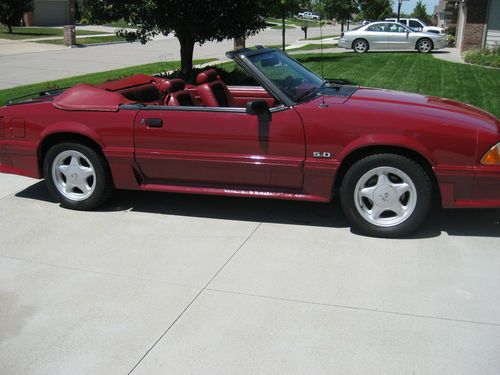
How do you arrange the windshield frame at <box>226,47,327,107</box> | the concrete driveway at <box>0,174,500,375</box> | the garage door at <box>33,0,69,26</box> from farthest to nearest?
the garage door at <box>33,0,69,26</box>
the windshield frame at <box>226,47,327,107</box>
the concrete driveway at <box>0,174,500,375</box>

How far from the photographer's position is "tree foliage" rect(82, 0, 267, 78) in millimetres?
10898

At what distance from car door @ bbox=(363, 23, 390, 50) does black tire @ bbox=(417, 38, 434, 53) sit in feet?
4.07

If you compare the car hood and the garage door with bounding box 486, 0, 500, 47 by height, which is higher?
the garage door with bounding box 486, 0, 500, 47

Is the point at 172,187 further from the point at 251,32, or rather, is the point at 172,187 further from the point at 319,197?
the point at 251,32

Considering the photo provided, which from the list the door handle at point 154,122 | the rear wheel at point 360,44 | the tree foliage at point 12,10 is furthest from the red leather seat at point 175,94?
the tree foliage at point 12,10

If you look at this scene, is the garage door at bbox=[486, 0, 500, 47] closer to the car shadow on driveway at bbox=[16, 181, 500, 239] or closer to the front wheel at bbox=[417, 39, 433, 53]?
the front wheel at bbox=[417, 39, 433, 53]

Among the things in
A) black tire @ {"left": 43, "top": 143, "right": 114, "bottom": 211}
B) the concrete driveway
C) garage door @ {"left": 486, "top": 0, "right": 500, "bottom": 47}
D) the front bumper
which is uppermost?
garage door @ {"left": 486, "top": 0, "right": 500, "bottom": 47}

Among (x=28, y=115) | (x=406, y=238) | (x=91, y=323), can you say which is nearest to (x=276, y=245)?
(x=406, y=238)

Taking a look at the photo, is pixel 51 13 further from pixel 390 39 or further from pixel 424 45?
pixel 424 45

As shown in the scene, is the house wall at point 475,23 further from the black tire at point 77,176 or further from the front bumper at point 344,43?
the black tire at point 77,176

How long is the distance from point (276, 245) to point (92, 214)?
1.87m

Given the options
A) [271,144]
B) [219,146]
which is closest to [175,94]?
[219,146]

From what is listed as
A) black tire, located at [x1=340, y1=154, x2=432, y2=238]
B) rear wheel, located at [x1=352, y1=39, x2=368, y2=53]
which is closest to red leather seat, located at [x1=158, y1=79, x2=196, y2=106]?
black tire, located at [x1=340, y1=154, x2=432, y2=238]

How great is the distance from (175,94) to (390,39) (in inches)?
766
